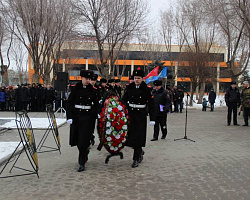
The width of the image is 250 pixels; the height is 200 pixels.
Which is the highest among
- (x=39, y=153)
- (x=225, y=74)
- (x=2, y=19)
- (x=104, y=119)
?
(x=2, y=19)

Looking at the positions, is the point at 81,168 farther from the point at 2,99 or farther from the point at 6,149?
the point at 2,99

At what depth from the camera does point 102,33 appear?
964 inches

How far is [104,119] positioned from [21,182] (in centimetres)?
208

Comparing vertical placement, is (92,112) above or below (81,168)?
above

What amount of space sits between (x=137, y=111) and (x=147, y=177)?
1.57 meters

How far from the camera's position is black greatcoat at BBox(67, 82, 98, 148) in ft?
21.1

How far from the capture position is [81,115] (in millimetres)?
6547

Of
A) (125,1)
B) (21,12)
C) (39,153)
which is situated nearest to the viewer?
(39,153)

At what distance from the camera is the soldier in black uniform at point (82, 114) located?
644 cm

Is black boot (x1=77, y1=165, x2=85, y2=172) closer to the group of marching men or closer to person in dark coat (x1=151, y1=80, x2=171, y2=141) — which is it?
the group of marching men

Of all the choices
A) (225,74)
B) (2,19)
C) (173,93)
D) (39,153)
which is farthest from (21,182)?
(225,74)

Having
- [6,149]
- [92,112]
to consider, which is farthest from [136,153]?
[6,149]

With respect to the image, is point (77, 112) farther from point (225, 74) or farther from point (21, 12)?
point (225, 74)

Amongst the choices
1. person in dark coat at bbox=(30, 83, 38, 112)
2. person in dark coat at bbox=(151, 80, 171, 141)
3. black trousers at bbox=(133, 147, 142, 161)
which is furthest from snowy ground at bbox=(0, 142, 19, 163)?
person in dark coat at bbox=(30, 83, 38, 112)
